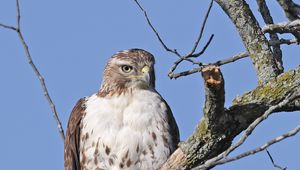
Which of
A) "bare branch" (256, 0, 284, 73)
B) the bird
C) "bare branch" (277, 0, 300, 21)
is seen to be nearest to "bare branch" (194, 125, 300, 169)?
"bare branch" (256, 0, 284, 73)

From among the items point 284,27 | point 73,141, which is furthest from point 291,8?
point 73,141

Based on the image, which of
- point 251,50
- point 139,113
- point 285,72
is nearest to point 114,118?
point 139,113

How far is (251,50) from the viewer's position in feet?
18.8

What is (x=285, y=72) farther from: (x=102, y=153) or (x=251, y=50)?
(x=102, y=153)

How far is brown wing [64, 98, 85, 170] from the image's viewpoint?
7.21 meters

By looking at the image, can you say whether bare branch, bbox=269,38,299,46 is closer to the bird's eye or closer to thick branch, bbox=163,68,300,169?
thick branch, bbox=163,68,300,169

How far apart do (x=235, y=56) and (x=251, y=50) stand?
0.37 m

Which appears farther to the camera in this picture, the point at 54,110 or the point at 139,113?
the point at 139,113

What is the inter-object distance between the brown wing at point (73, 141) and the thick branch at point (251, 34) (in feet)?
7.36

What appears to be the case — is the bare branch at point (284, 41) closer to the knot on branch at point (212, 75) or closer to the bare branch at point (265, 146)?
the knot on branch at point (212, 75)

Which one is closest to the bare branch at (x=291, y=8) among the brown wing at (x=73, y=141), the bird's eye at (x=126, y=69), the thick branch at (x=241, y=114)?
the thick branch at (x=241, y=114)

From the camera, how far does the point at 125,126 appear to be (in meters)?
6.90

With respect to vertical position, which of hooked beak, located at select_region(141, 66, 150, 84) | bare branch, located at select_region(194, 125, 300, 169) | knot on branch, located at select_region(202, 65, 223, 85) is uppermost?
hooked beak, located at select_region(141, 66, 150, 84)

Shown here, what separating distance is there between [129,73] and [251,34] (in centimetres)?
214
